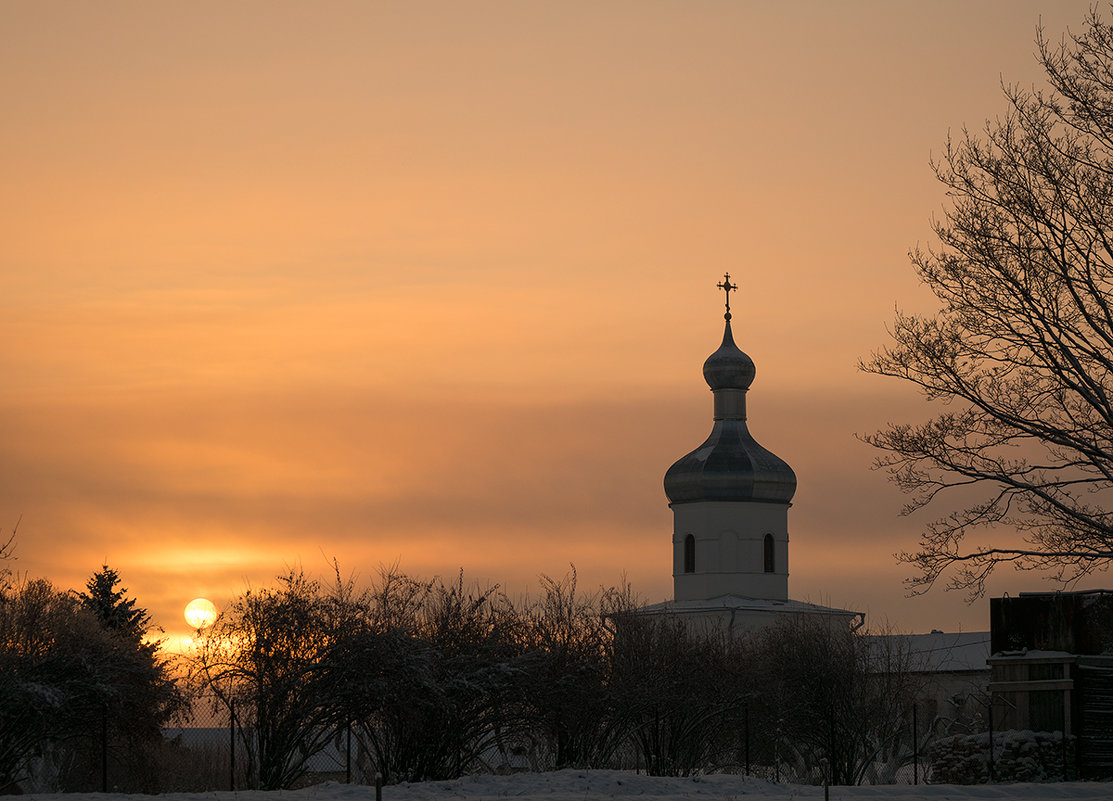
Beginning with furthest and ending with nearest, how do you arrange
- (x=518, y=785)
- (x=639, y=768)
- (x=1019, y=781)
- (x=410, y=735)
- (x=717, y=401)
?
(x=717, y=401)
(x=639, y=768)
(x=1019, y=781)
(x=410, y=735)
(x=518, y=785)

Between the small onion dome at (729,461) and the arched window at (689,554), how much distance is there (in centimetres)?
150

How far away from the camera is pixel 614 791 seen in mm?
23719

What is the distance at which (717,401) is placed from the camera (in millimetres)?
65500

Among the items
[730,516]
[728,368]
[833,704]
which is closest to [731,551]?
[730,516]

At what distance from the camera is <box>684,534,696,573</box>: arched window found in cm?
6362

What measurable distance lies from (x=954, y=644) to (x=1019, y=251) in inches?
1748

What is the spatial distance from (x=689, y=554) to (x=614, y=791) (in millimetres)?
40354

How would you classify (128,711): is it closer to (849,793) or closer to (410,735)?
(410,735)

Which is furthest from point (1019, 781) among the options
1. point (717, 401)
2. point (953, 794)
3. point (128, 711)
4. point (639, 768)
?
point (717, 401)

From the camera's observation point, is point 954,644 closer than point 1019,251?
No

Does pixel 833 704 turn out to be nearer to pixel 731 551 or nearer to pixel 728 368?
pixel 731 551

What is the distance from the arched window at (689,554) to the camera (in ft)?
209

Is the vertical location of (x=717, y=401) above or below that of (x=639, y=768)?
above

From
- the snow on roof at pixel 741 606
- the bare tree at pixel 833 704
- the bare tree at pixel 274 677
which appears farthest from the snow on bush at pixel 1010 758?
the snow on roof at pixel 741 606
